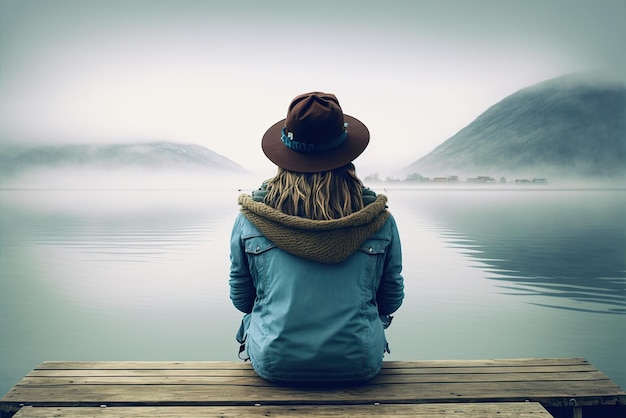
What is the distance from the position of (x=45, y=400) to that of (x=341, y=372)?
1219 mm

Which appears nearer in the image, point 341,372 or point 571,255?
point 341,372

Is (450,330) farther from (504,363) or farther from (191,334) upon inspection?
(504,363)

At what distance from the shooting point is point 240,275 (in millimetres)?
2418

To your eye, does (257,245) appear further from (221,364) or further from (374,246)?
(221,364)

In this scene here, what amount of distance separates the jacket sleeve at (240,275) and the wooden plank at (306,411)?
49 centimetres

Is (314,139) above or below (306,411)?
above

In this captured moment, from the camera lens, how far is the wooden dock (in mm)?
2168

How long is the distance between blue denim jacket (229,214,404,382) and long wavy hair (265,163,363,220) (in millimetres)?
156

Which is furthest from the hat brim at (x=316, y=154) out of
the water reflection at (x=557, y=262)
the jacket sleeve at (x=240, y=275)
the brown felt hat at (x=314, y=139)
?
the water reflection at (x=557, y=262)

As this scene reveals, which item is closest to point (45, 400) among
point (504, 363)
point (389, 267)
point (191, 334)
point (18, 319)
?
point (389, 267)

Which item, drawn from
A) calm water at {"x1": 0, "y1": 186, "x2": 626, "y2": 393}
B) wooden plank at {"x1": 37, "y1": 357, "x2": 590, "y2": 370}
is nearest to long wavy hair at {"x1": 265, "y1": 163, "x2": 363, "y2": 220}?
wooden plank at {"x1": 37, "y1": 357, "x2": 590, "y2": 370}

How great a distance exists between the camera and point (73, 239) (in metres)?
18.9

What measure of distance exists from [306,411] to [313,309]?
15.2 inches

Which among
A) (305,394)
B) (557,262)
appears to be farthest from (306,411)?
(557,262)
